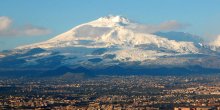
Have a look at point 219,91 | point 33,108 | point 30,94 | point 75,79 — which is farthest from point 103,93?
point 75,79

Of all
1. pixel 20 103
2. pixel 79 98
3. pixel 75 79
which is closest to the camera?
pixel 20 103

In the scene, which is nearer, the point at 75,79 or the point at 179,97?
the point at 179,97

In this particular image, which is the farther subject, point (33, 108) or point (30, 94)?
point (30, 94)

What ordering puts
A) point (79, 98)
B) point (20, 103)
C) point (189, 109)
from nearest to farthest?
1. point (189, 109)
2. point (20, 103)
3. point (79, 98)

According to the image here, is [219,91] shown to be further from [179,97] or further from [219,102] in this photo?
[219,102]

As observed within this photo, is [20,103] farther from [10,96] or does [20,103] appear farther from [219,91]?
[219,91]

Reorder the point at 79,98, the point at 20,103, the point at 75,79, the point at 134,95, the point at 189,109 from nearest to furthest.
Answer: the point at 189,109 → the point at 20,103 → the point at 79,98 → the point at 134,95 → the point at 75,79

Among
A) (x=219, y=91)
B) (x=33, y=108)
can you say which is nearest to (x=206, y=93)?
(x=219, y=91)

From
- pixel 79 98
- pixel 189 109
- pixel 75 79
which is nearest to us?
pixel 189 109
